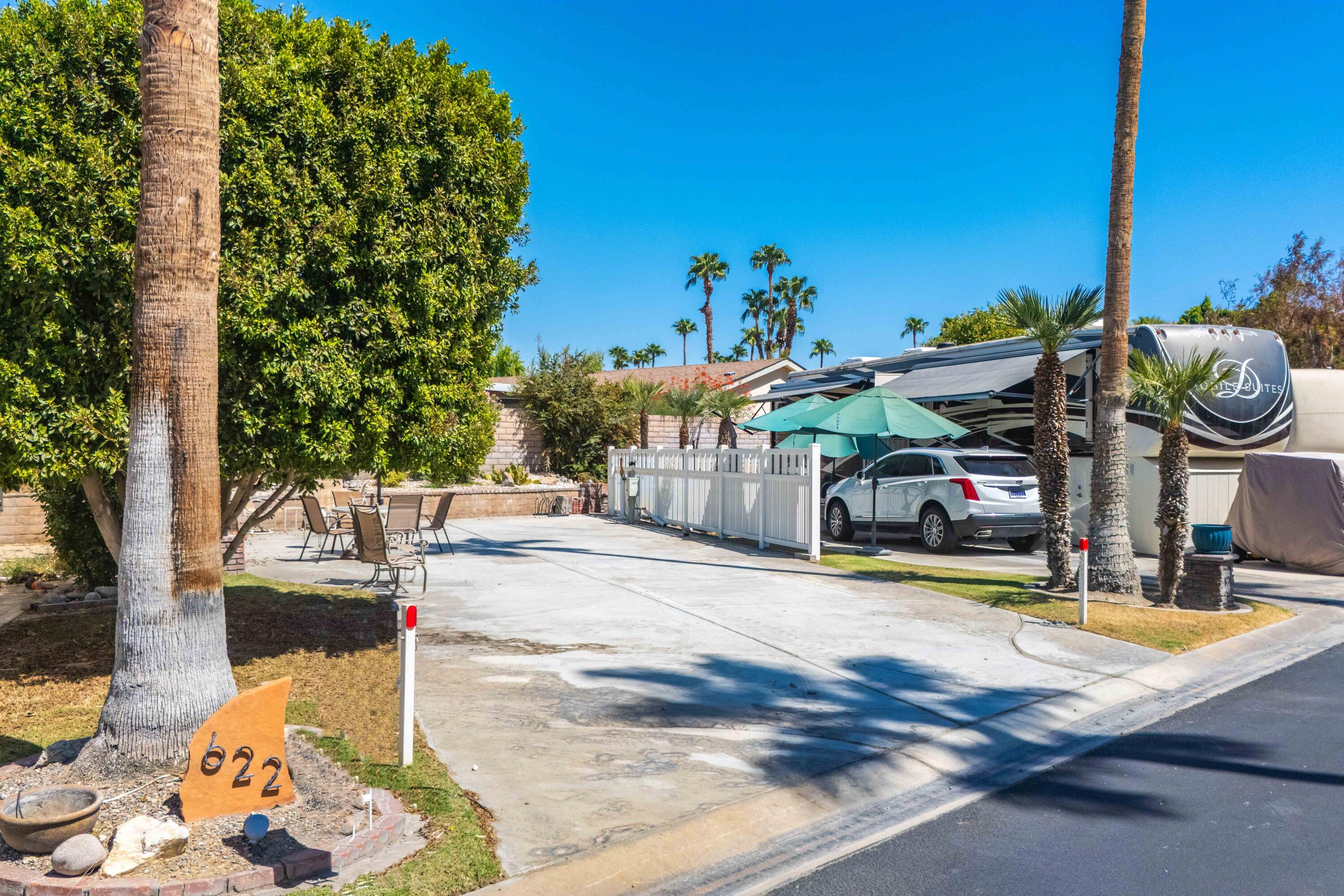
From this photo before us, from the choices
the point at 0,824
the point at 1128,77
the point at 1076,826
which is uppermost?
the point at 1128,77

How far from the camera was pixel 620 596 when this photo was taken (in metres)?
10.3

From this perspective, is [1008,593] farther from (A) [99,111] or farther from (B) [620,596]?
(A) [99,111]

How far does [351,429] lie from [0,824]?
3231mm

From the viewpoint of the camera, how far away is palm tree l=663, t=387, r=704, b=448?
23.9 meters

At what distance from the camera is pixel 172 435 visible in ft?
14.7


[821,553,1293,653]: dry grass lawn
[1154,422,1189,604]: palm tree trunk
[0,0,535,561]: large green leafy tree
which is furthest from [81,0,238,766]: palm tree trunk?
[1154,422,1189,604]: palm tree trunk

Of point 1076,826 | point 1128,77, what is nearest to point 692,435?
point 1128,77

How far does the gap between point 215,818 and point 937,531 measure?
41.3ft

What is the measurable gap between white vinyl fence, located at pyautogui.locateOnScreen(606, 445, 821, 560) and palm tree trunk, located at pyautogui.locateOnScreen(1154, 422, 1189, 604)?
4.63 m

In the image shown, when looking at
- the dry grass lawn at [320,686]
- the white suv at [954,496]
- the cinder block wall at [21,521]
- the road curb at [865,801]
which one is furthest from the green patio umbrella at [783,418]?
the cinder block wall at [21,521]

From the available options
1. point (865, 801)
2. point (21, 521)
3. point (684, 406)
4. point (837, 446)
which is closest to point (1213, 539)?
point (865, 801)

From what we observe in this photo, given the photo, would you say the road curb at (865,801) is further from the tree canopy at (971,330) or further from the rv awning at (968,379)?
the tree canopy at (971,330)

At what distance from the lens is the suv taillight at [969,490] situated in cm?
1397

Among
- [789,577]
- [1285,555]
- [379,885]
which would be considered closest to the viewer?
[379,885]
